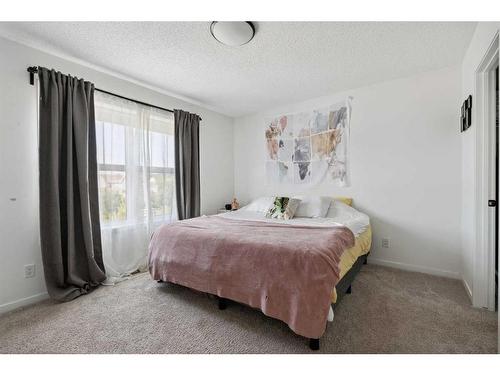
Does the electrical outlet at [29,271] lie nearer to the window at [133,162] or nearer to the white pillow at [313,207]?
the window at [133,162]

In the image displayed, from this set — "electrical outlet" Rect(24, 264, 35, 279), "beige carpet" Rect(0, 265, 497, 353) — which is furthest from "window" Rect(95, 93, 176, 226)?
"beige carpet" Rect(0, 265, 497, 353)

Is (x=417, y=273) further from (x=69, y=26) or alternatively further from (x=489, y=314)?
(x=69, y=26)

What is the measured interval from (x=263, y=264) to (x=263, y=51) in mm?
1809

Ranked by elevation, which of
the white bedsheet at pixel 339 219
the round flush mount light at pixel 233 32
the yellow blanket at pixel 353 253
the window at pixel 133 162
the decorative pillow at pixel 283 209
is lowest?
the yellow blanket at pixel 353 253

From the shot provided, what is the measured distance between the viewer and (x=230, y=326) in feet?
5.27

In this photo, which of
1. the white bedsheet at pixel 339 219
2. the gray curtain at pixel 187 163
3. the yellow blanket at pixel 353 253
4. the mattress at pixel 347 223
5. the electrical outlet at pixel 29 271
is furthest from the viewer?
the gray curtain at pixel 187 163

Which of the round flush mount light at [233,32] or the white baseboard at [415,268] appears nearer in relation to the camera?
the round flush mount light at [233,32]

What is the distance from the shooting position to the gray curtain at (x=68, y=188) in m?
1.97

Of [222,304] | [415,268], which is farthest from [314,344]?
[415,268]

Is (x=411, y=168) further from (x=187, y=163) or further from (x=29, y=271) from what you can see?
(x=29, y=271)

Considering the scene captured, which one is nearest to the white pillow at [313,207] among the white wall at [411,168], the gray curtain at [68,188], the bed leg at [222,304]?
the white wall at [411,168]

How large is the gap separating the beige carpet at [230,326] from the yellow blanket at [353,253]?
0.32 metres
